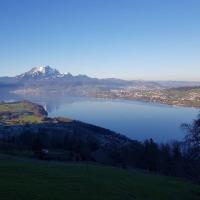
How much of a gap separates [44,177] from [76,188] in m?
2.82

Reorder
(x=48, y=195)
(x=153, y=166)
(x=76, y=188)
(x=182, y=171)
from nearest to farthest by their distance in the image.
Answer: (x=48, y=195)
(x=76, y=188)
(x=182, y=171)
(x=153, y=166)

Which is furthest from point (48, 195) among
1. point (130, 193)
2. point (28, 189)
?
point (130, 193)

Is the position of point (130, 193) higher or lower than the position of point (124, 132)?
higher

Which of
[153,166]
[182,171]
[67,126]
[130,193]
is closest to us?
[130,193]

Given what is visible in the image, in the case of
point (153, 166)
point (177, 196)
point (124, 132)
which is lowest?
point (124, 132)

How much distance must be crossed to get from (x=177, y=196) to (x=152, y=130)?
126 metres

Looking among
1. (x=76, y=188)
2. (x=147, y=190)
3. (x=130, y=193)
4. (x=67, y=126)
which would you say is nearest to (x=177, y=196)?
(x=147, y=190)

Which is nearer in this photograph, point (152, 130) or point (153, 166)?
point (153, 166)

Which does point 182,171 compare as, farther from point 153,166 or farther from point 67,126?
point 67,126

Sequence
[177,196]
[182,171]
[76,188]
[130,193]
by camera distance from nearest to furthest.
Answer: [76,188] → [130,193] → [177,196] → [182,171]

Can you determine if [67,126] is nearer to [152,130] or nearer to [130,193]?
[152,130]

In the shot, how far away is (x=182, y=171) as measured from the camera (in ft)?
173

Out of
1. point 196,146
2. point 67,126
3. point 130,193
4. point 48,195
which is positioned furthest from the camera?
point 67,126

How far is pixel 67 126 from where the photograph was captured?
461ft
